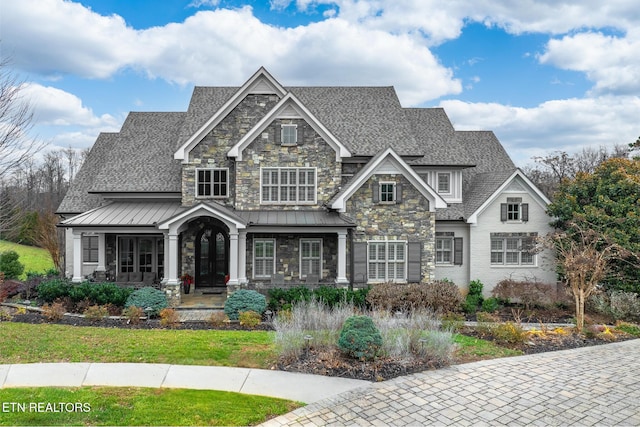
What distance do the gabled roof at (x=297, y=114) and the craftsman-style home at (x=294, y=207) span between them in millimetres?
59

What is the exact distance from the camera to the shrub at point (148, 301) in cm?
1462

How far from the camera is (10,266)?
23.4 meters

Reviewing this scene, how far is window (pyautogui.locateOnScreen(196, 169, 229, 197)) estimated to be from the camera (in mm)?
19391

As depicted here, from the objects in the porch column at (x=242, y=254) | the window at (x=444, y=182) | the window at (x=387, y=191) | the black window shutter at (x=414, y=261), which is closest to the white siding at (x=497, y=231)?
the window at (x=444, y=182)

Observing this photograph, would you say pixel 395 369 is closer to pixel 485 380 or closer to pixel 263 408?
pixel 485 380

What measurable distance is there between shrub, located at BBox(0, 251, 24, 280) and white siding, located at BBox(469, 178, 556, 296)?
25019mm

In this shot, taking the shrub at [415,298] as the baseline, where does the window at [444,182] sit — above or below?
above

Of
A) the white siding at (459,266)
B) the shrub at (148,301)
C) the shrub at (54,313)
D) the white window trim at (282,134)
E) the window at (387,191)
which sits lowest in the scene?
the shrub at (54,313)

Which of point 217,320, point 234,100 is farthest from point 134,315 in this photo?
point 234,100

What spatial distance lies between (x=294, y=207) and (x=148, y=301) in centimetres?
740

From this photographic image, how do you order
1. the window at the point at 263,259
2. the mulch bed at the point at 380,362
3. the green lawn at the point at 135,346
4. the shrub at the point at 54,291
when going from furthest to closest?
the window at the point at 263,259 < the shrub at the point at 54,291 < the green lawn at the point at 135,346 < the mulch bed at the point at 380,362

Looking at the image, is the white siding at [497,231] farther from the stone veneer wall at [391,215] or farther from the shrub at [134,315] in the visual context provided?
the shrub at [134,315]

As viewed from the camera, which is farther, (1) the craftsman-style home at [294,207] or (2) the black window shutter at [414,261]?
(2) the black window shutter at [414,261]

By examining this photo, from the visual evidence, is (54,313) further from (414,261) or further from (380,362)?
(414,261)
